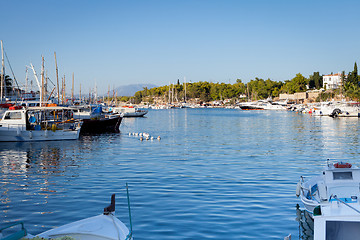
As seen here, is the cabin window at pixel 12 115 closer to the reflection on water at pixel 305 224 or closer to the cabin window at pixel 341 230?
the reflection on water at pixel 305 224

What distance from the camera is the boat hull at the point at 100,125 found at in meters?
61.9

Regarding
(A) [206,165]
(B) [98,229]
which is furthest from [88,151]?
(B) [98,229]

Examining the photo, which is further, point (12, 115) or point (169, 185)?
point (12, 115)

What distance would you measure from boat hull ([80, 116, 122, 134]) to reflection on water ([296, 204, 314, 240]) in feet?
156

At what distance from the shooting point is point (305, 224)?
15914 mm

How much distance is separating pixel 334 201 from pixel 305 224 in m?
4.29

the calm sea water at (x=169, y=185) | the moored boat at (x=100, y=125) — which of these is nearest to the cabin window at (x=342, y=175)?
the calm sea water at (x=169, y=185)

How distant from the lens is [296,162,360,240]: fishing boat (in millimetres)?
10953

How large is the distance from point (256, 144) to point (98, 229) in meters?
38.2

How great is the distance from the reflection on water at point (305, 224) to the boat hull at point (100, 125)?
47542 millimetres

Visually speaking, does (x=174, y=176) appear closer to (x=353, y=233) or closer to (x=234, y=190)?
(x=234, y=190)

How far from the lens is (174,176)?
1045 inches

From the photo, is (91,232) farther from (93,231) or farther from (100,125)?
(100,125)

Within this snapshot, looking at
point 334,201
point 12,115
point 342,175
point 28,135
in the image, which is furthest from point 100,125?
point 334,201
